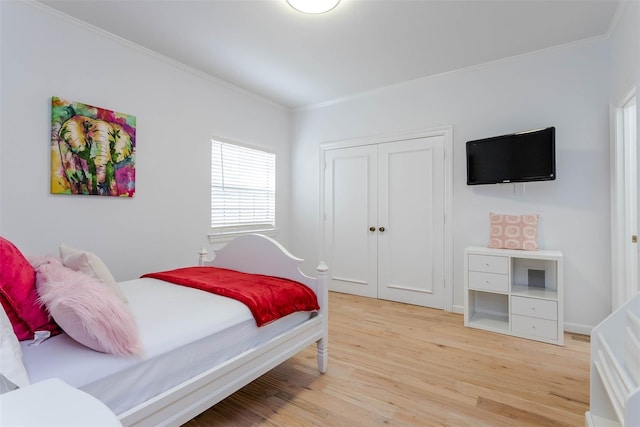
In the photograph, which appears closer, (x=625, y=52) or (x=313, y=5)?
(x=313, y=5)

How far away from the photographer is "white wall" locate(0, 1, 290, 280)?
2.22 meters

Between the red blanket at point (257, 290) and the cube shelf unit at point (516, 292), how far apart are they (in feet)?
5.79

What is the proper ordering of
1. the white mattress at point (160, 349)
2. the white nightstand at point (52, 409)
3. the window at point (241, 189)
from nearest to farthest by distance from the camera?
the white nightstand at point (52, 409) → the white mattress at point (160, 349) → the window at point (241, 189)

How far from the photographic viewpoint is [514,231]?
3.05 metres

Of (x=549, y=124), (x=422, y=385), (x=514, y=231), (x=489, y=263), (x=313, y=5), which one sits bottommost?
(x=422, y=385)

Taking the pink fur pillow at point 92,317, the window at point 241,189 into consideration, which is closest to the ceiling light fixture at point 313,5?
the window at point 241,189

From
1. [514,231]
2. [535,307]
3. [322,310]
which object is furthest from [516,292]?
[322,310]

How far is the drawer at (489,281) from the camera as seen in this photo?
287 cm

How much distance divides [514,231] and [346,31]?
242 centimetres

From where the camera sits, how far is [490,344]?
8.70 ft

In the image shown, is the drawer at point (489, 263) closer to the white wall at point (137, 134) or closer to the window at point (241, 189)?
the window at point (241, 189)

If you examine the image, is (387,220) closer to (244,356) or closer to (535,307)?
(535,307)

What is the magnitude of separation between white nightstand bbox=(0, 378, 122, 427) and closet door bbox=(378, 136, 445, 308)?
343cm

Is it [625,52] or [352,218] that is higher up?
[625,52]
